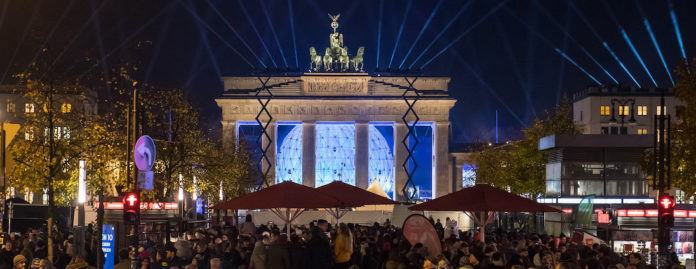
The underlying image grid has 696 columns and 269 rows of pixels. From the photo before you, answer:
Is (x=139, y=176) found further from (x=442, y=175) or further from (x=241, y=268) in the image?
(x=442, y=175)

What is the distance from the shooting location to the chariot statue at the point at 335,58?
116 metres

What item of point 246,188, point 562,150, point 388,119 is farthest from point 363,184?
point 562,150

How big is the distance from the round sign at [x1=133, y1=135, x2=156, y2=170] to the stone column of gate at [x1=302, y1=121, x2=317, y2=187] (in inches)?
3486

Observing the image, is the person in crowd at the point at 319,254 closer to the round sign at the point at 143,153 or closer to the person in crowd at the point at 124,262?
the person in crowd at the point at 124,262

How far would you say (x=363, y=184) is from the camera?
114812 mm

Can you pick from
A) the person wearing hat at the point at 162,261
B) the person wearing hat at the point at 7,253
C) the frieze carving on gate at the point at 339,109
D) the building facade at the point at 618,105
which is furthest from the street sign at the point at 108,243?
the building facade at the point at 618,105

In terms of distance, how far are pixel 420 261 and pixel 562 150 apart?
38.9 metres

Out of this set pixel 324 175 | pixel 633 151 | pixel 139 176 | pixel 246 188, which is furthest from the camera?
pixel 324 175

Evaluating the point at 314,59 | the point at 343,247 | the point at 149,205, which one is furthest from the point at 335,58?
the point at 343,247

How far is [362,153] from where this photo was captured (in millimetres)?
115062

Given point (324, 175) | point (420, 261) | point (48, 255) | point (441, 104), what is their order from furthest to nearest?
point (324, 175), point (441, 104), point (48, 255), point (420, 261)

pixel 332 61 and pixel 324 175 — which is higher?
pixel 332 61

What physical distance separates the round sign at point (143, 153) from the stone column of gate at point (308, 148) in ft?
291

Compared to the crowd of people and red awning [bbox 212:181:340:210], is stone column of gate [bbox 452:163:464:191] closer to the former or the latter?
red awning [bbox 212:181:340:210]
